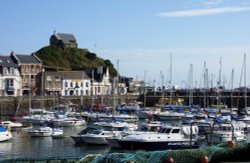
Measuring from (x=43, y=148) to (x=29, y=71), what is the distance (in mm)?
54381

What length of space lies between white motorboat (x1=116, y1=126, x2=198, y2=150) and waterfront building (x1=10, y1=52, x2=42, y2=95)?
55.5 m

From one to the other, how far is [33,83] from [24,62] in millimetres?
5025

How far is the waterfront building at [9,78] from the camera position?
87.2 metres

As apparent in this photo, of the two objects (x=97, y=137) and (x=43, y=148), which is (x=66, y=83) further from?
(x=43, y=148)

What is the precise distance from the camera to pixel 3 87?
87.9m

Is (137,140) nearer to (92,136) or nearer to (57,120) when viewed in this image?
(92,136)

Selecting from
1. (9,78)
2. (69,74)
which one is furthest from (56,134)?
(69,74)

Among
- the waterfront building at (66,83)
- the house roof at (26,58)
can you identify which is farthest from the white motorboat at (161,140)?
the waterfront building at (66,83)

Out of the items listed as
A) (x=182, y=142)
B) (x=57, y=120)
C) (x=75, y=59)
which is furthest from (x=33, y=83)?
(x=182, y=142)

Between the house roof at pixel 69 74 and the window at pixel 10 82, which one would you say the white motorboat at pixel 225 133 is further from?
the house roof at pixel 69 74

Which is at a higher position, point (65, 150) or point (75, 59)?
point (75, 59)

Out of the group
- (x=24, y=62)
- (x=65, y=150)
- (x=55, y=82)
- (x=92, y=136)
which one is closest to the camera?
(x=65, y=150)

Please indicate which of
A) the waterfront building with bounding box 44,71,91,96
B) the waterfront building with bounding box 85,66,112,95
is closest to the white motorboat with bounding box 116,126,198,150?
the waterfront building with bounding box 44,71,91,96

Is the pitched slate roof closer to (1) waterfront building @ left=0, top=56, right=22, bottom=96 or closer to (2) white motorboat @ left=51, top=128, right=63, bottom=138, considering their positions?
(1) waterfront building @ left=0, top=56, right=22, bottom=96
